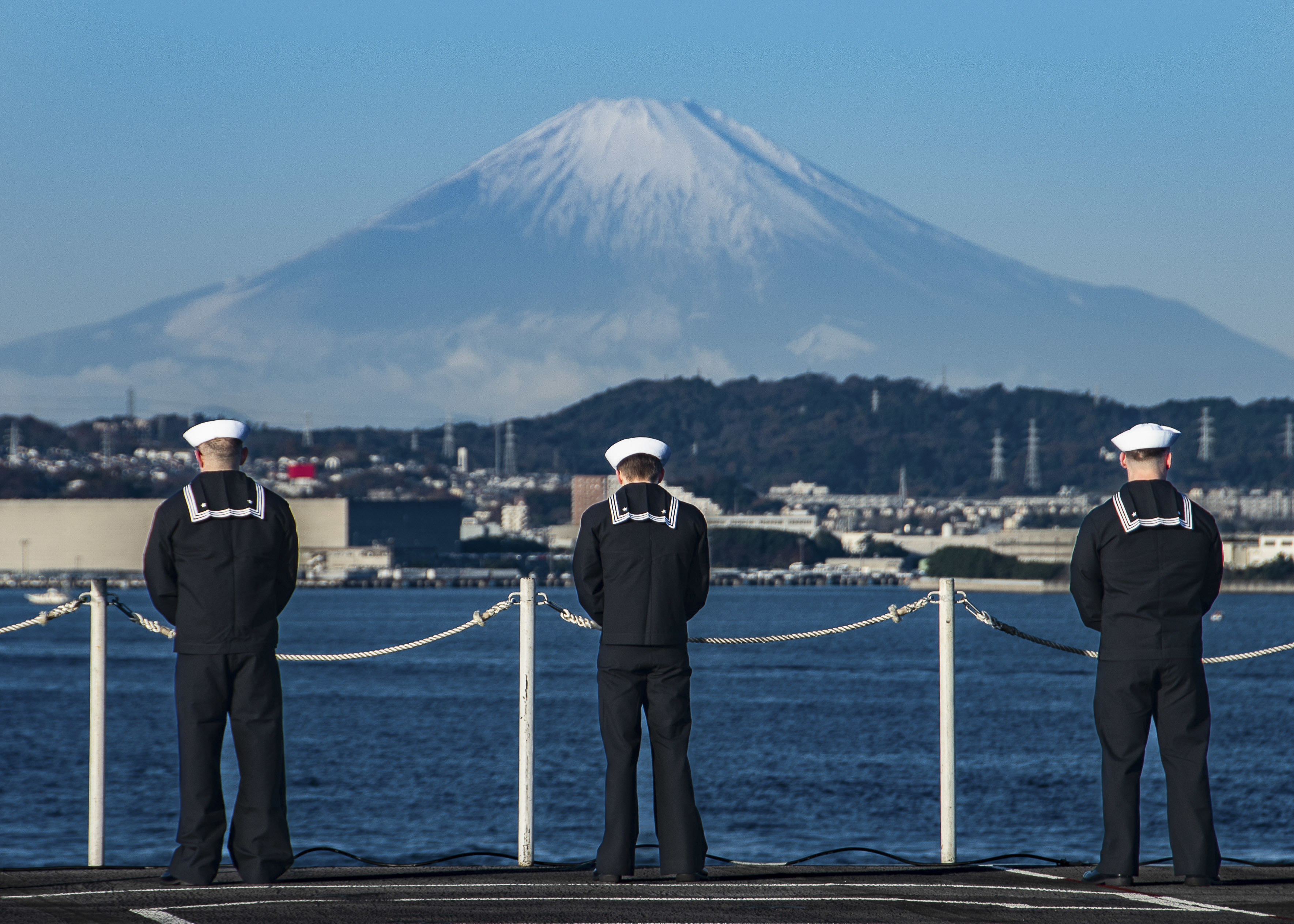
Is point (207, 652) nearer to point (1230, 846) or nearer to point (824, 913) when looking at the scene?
point (824, 913)

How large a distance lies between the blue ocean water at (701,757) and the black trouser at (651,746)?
1727 cm

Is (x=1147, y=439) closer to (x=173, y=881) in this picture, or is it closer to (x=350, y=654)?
(x=350, y=654)

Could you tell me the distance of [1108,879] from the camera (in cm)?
864

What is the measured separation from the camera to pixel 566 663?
94.4 metres

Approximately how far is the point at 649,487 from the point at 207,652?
2324 millimetres

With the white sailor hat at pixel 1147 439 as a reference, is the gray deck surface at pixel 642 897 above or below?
below

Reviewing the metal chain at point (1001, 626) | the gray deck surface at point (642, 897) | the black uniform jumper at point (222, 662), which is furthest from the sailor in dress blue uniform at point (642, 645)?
the metal chain at point (1001, 626)

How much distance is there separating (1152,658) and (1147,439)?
111cm

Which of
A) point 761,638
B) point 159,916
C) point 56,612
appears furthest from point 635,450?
point 56,612

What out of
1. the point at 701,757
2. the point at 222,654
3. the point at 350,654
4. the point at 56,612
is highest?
the point at 56,612

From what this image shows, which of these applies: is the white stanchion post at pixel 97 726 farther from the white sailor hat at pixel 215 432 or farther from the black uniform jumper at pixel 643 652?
the black uniform jumper at pixel 643 652

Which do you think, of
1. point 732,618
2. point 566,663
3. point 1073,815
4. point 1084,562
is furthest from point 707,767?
point 732,618

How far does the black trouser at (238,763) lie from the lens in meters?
8.29

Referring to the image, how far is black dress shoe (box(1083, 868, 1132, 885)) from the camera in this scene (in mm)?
8602
